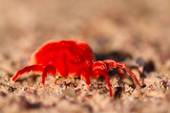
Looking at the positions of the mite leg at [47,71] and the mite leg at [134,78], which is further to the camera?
the mite leg at [134,78]

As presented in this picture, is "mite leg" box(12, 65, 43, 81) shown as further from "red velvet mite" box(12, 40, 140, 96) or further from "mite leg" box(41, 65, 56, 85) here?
"mite leg" box(41, 65, 56, 85)

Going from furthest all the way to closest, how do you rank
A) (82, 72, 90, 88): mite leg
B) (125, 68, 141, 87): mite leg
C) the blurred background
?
1. the blurred background
2. (125, 68, 141, 87): mite leg
3. (82, 72, 90, 88): mite leg

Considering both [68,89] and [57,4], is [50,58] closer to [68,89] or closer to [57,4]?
[68,89]

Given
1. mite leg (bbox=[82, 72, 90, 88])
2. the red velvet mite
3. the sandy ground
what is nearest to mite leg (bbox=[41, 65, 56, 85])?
the red velvet mite

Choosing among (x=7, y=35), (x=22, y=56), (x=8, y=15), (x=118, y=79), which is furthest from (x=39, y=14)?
(x=118, y=79)

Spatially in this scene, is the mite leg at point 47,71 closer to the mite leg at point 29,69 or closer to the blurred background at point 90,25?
the mite leg at point 29,69

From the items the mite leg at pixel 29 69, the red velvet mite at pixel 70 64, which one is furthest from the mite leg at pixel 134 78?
the mite leg at pixel 29 69

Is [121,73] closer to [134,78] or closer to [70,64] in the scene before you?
[134,78]
